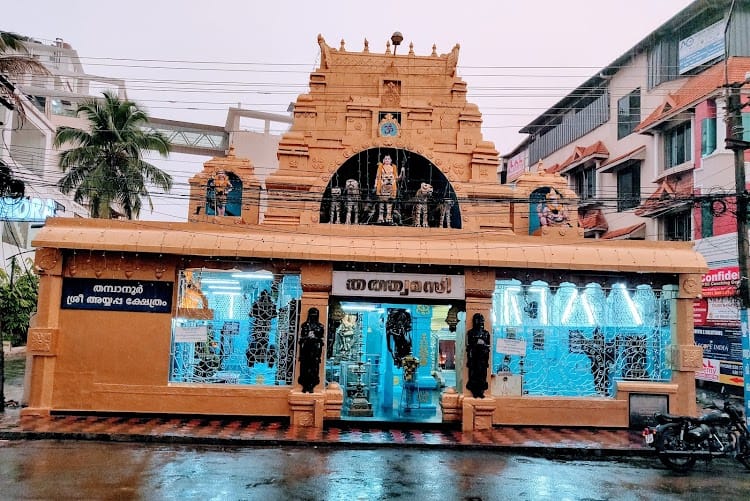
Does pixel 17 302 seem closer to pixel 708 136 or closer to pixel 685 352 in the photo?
pixel 685 352

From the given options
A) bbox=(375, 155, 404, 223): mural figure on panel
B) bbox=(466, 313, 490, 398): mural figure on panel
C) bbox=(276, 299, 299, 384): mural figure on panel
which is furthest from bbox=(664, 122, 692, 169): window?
bbox=(276, 299, 299, 384): mural figure on panel

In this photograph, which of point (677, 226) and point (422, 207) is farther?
point (677, 226)

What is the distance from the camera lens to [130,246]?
1384cm

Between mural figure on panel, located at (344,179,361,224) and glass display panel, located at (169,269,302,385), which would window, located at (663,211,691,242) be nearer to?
mural figure on panel, located at (344,179,361,224)

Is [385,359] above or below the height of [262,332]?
below

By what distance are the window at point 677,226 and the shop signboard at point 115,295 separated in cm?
2029

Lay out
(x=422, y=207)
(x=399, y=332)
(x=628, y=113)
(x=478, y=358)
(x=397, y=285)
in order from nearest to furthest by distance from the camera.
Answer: (x=478, y=358), (x=397, y=285), (x=422, y=207), (x=399, y=332), (x=628, y=113)

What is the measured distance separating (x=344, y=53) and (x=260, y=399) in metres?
9.65

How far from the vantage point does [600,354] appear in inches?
584

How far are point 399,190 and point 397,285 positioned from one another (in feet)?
9.50

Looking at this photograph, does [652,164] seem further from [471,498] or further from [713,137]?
[471,498]

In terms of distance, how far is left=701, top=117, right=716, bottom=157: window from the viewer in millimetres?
22141

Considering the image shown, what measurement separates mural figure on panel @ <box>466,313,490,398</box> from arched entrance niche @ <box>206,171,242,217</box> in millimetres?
6839

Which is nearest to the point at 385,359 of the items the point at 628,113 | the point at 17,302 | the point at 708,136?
the point at 708,136
